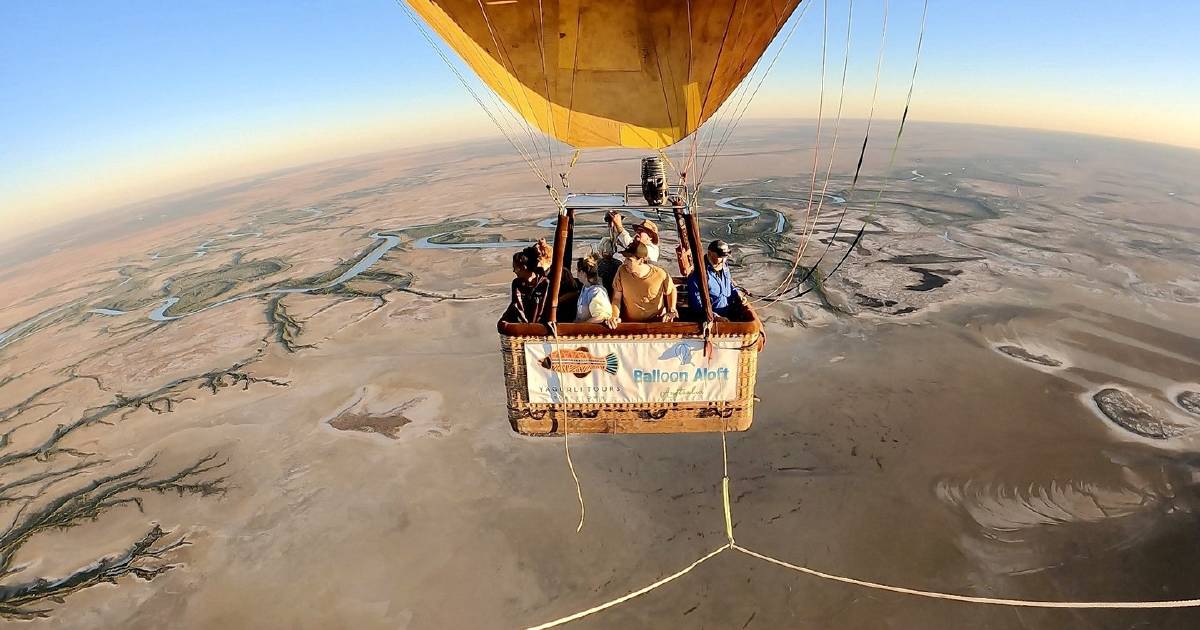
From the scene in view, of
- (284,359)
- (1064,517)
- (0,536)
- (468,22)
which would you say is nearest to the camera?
(468,22)

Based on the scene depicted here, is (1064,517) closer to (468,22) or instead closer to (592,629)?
(592,629)

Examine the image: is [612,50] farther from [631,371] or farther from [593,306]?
[631,371]

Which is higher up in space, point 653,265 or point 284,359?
point 653,265

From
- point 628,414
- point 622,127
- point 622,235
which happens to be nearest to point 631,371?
point 628,414

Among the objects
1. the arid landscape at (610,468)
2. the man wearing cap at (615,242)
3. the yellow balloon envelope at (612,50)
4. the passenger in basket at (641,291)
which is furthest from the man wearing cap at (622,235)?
the yellow balloon envelope at (612,50)

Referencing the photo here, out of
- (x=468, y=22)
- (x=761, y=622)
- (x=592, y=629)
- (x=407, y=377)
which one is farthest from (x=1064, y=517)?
(x=407, y=377)

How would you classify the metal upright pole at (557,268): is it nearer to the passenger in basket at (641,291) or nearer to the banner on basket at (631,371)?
the banner on basket at (631,371)
